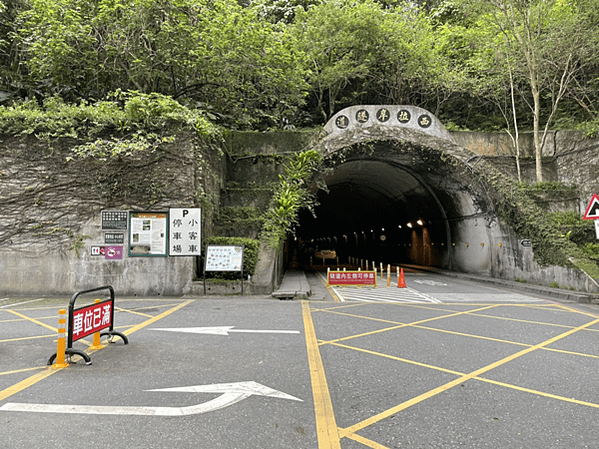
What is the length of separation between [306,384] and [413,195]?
2076 centimetres

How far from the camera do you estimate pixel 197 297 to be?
36.6 feet

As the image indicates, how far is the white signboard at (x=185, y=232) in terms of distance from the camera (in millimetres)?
11516

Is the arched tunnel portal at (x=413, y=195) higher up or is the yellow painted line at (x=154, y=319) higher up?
the arched tunnel portal at (x=413, y=195)

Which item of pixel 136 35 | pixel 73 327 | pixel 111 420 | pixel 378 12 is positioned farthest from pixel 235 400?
pixel 378 12

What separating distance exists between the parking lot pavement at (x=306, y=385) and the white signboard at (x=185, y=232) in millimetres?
3926

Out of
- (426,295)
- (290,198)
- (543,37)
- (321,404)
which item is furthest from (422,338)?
(543,37)

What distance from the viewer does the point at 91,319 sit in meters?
5.56

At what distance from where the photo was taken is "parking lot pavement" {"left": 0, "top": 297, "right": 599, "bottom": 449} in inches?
125

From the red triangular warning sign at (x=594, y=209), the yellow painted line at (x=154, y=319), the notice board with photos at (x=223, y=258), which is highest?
the red triangular warning sign at (x=594, y=209)

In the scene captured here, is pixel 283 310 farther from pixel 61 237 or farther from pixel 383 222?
pixel 383 222

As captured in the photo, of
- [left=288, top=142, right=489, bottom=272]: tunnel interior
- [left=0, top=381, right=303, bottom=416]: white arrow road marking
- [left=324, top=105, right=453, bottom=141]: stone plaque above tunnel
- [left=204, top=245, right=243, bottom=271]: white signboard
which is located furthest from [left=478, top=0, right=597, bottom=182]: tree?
[left=0, top=381, right=303, bottom=416]: white arrow road marking

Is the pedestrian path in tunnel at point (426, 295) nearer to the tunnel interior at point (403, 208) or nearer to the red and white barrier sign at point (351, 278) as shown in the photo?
the red and white barrier sign at point (351, 278)

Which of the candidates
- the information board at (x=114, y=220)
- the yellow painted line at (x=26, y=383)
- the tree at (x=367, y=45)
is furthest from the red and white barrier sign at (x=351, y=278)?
the tree at (x=367, y=45)

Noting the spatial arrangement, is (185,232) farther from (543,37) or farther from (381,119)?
(543,37)
